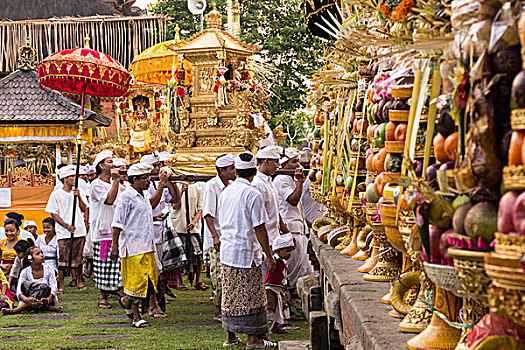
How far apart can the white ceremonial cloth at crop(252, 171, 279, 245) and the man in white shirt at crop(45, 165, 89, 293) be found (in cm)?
490

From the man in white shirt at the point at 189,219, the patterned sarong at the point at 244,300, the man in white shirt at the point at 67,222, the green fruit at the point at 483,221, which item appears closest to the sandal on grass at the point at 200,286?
the man in white shirt at the point at 189,219

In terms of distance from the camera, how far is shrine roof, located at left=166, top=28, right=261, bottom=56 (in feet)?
47.2

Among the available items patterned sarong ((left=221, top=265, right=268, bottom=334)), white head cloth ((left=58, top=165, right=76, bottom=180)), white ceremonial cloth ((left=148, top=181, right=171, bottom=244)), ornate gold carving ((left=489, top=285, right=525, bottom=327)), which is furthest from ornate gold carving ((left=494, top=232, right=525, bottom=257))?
white head cloth ((left=58, top=165, right=76, bottom=180))

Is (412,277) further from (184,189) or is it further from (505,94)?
(184,189)

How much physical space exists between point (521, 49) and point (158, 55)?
1762cm

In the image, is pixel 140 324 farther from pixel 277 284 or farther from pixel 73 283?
pixel 73 283

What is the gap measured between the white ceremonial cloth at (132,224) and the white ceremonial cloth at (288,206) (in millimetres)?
1778

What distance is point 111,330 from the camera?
8828 millimetres

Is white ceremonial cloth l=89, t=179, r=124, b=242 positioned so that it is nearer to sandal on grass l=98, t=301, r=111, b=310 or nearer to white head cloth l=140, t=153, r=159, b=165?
white head cloth l=140, t=153, r=159, b=165

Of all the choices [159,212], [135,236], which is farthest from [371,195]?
[159,212]

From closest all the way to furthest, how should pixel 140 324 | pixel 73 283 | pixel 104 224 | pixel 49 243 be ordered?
pixel 140 324 < pixel 104 224 < pixel 49 243 < pixel 73 283

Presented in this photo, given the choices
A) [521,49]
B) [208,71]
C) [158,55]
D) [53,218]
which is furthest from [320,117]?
[158,55]

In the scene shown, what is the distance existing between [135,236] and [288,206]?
6.53ft

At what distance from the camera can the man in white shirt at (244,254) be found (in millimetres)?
7340
